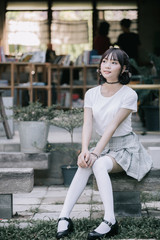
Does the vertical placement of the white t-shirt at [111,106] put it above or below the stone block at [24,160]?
above

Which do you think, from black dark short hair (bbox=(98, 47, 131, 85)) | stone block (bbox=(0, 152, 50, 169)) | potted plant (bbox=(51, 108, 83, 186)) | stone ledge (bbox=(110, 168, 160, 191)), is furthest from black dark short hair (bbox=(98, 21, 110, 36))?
stone ledge (bbox=(110, 168, 160, 191))

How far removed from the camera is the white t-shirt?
3168 millimetres

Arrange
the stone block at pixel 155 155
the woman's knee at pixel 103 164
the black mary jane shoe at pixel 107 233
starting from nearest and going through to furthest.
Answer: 1. the black mary jane shoe at pixel 107 233
2. the woman's knee at pixel 103 164
3. the stone block at pixel 155 155

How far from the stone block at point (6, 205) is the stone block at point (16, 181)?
139 mm

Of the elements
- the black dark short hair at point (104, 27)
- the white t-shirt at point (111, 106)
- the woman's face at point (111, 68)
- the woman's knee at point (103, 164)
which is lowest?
the woman's knee at point (103, 164)

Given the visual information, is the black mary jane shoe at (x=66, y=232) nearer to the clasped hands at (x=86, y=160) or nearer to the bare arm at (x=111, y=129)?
the clasped hands at (x=86, y=160)

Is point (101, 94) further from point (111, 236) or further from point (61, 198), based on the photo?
point (61, 198)

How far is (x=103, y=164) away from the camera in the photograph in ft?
9.80

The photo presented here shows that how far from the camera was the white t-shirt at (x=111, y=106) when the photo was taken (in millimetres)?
3168

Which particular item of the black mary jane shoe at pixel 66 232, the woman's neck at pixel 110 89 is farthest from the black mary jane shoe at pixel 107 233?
the woman's neck at pixel 110 89

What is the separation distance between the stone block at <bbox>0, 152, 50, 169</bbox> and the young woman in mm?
1314

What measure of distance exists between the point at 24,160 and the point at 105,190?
168cm

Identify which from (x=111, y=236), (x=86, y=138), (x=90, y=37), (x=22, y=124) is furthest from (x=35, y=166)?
(x=90, y=37)

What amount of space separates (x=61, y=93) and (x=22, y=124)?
4.10 metres
